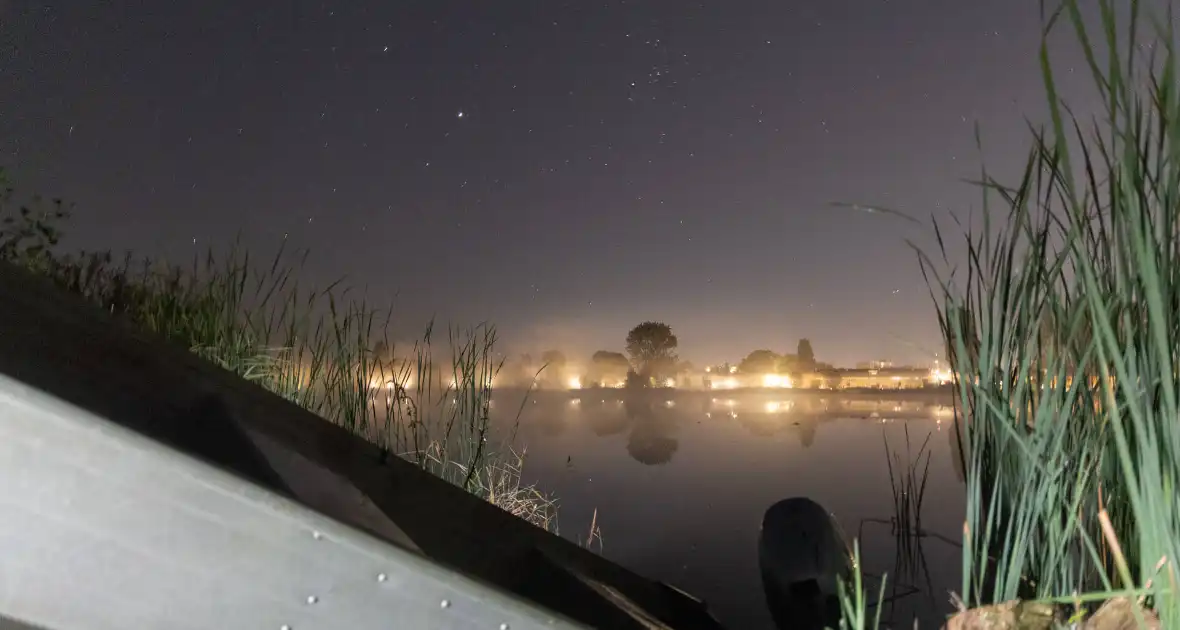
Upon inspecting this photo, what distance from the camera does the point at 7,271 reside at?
3.85ft

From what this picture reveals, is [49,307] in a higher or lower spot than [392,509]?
higher

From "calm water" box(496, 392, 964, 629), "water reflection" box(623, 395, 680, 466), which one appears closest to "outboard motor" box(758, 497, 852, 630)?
"calm water" box(496, 392, 964, 629)

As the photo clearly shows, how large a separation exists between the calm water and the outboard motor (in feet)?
0.50

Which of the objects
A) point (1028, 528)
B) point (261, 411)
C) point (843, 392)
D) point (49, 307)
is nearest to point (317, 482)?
point (261, 411)

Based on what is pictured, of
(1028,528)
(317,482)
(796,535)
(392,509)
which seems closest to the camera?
(1028,528)

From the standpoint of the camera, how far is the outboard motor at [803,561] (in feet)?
8.39

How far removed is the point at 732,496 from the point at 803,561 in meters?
3.23

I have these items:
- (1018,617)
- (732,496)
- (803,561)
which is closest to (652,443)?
(732,496)

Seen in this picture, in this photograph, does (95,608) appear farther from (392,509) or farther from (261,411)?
(392,509)

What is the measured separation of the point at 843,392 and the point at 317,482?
1125 inches

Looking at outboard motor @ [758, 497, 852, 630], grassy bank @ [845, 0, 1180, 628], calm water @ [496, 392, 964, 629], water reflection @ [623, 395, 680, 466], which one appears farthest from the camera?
water reflection @ [623, 395, 680, 466]

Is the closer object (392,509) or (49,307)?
(49,307)

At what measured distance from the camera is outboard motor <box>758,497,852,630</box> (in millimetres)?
2559

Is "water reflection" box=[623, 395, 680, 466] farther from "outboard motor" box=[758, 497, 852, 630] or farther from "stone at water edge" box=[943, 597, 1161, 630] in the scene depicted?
"stone at water edge" box=[943, 597, 1161, 630]
